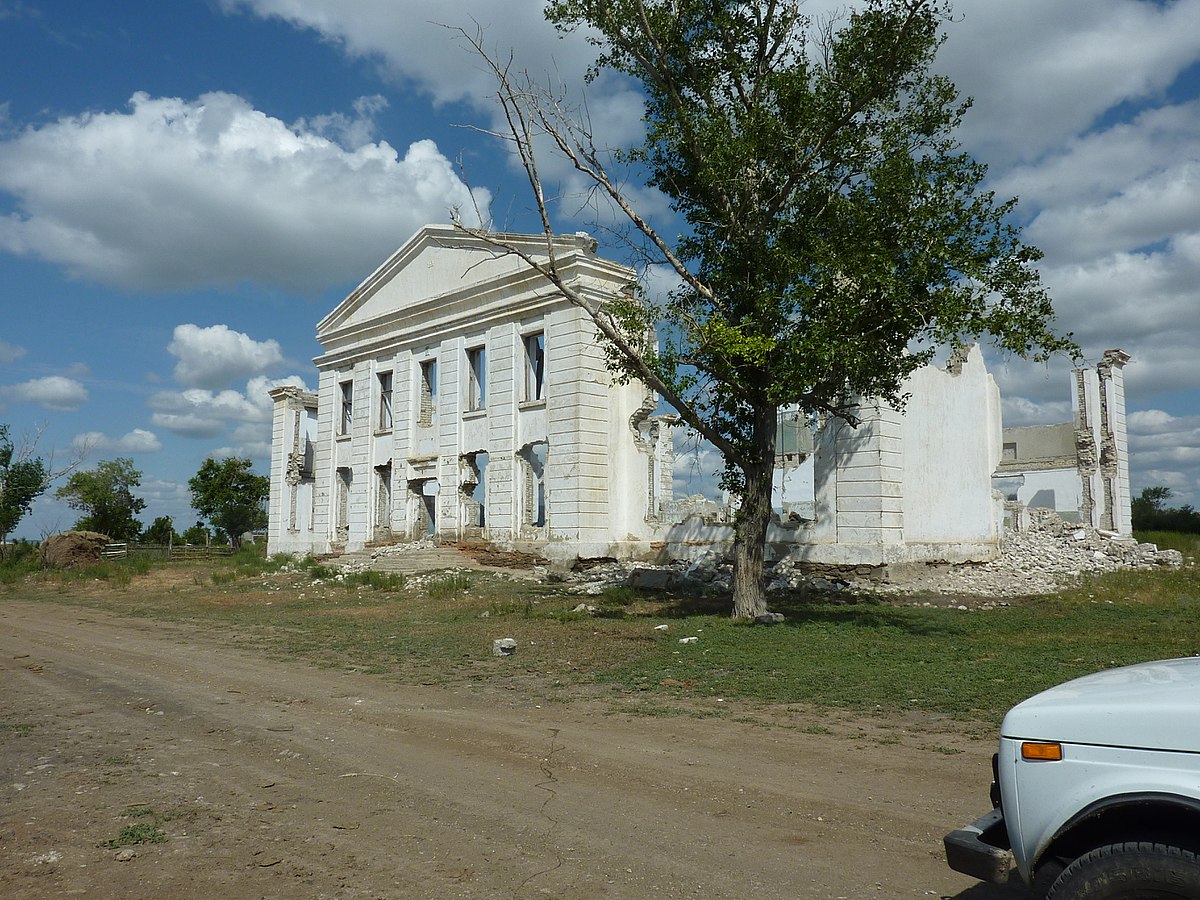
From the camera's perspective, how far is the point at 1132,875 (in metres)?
2.71

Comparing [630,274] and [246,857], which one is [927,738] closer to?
[246,857]

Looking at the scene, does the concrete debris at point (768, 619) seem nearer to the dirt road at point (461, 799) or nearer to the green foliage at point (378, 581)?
the dirt road at point (461, 799)

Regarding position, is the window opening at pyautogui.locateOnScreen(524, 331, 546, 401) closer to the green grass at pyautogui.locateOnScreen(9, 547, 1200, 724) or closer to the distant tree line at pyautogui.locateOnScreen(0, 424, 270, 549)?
the green grass at pyautogui.locateOnScreen(9, 547, 1200, 724)

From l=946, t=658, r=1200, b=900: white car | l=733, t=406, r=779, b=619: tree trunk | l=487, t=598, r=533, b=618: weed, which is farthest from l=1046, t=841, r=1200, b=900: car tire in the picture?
l=487, t=598, r=533, b=618: weed

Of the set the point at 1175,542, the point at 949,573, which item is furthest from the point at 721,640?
the point at 1175,542

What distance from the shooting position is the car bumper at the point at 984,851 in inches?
120

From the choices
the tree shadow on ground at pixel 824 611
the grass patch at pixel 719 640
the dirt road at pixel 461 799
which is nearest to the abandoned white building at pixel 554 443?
the tree shadow on ground at pixel 824 611

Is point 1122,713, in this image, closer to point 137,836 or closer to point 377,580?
point 137,836

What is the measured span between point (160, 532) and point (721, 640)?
59252 mm

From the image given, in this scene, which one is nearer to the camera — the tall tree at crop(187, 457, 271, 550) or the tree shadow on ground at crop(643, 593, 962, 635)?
the tree shadow on ground at crop(643, 593, 962, 635)

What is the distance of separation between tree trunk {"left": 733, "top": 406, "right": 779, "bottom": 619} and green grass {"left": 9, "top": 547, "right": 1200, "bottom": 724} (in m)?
0.55

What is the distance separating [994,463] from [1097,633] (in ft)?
40.3

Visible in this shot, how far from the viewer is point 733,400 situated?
14789 millimetres

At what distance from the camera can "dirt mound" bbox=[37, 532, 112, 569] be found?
31.5 m
